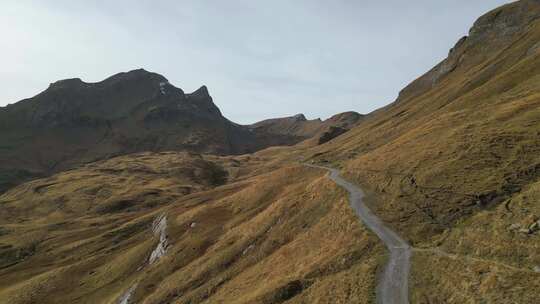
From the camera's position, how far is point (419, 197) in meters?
47.1

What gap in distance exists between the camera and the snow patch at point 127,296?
6268cm

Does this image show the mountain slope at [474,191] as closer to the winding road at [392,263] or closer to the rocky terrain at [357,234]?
the rocky terrain at [357,234]

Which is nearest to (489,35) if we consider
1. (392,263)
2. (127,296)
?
(392,263)

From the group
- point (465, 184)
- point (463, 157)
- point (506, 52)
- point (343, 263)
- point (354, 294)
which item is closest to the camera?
point (354, 294)

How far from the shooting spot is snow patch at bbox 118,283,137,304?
62.7 metres

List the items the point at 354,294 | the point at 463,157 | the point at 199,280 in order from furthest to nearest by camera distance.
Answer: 1. the point at 199,280
2. the point at 463,157
3. the point at 354,294

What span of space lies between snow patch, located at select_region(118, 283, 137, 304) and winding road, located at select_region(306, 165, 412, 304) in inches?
1518

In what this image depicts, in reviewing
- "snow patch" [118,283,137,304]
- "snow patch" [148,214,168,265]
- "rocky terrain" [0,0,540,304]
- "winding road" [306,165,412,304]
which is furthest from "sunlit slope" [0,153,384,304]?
"winding road" [306,165,412,304]

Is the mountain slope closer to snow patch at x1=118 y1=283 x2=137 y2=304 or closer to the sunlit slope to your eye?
the sunlit slope

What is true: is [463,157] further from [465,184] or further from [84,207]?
[84,207]

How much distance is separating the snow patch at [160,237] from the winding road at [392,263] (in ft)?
140

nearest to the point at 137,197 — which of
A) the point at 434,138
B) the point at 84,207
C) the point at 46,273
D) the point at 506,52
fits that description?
the point at 84,207

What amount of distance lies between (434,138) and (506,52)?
263 feet

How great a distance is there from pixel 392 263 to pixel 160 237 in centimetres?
6168
